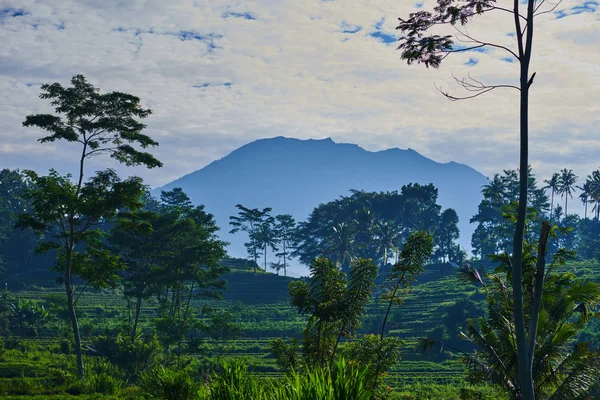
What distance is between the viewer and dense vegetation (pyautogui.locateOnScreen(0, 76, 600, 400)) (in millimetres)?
14508

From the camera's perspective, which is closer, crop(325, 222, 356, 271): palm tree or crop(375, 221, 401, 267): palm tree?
crop(325, 222, 356, 271): palm tree

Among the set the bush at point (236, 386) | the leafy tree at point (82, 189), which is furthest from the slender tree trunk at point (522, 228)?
the leafy tree at point (82, 189)

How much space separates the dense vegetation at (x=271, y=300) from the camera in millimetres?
14508

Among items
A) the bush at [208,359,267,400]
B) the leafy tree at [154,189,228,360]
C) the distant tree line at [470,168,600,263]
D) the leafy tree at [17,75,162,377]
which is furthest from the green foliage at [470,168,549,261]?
the bush at [208,359,267,400]

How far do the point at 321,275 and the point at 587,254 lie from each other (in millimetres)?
79432

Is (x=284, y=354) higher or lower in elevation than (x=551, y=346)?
lower

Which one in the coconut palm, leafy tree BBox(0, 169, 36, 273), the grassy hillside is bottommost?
the grassy hillside

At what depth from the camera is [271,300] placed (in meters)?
71.0

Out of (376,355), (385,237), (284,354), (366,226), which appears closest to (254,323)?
(366,226)

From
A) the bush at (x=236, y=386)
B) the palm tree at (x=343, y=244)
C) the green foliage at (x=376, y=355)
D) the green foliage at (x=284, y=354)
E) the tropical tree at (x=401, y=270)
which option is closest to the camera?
the bush at (x=236, y=386)

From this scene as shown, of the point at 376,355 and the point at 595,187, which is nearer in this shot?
the point at 376,355

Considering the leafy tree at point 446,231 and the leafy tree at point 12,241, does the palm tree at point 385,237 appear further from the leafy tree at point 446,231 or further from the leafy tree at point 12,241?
the leafy tree at point 12,241

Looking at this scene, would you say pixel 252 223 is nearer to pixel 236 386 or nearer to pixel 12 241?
pixel 12 241

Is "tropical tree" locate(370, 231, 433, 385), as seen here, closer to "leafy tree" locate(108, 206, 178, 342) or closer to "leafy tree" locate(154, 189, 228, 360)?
"leafy tree" locate(154, 189, 228, 360)
